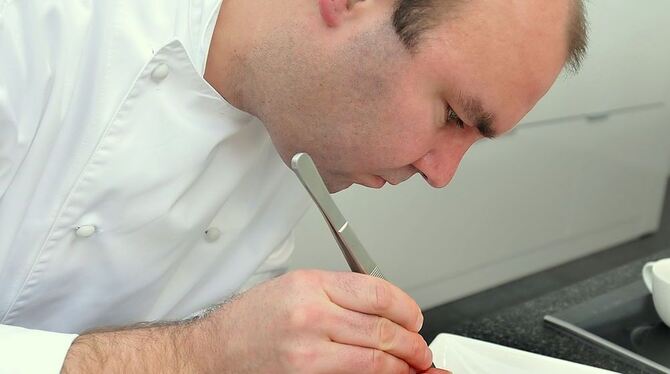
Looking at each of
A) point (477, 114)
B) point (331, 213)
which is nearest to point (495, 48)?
point (477, 114)

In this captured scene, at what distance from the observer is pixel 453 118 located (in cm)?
73

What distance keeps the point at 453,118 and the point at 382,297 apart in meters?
0.22

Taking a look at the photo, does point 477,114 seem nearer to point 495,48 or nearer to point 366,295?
point 495,48

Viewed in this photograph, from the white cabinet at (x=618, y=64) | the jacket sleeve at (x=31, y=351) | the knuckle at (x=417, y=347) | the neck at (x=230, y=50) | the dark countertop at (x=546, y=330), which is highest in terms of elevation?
the neck at (x=230, y=50)

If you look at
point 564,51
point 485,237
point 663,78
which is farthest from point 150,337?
point 663,78

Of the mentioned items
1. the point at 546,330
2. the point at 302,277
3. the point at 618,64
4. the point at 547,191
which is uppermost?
the point at 302,277

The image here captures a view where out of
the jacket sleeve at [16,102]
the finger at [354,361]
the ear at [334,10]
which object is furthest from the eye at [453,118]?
the jacket sleeve at [16,102]

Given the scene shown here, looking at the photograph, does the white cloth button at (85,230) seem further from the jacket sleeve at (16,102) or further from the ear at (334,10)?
the ear at (334,10)

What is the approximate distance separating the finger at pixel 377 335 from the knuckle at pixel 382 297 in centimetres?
1

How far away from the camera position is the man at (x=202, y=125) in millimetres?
597

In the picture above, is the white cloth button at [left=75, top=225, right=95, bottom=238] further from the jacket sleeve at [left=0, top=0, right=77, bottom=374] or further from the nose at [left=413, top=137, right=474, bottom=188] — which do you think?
the nose at [left=413, top=137, right=474, bottom=188]

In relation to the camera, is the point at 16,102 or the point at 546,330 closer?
the point at 16,102

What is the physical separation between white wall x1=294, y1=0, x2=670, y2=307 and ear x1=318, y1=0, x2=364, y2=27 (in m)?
0.98

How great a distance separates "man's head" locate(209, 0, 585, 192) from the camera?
678mm
